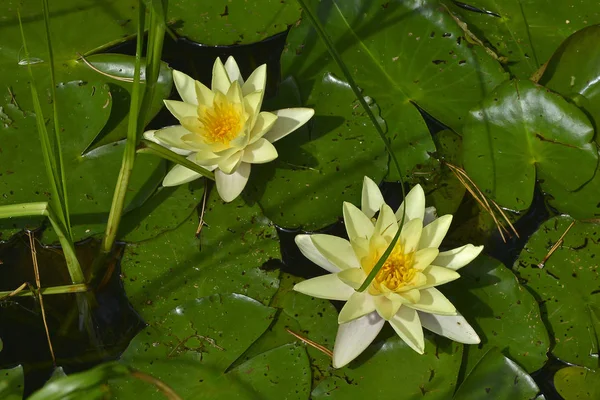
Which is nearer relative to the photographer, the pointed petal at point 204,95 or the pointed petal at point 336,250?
the pointed petal at point 336,250

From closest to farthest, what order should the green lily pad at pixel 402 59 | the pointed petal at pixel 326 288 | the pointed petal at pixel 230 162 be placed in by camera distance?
the pointed petal at pixel 326 288 < the pointed petal at pixel 230 162 < the green lily pad at pixel 402 59

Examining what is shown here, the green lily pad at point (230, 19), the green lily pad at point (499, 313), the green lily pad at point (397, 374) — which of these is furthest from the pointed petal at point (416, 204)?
the green lily pad at point (230, 19)

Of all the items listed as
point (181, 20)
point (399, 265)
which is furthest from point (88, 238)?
point (399, 265)

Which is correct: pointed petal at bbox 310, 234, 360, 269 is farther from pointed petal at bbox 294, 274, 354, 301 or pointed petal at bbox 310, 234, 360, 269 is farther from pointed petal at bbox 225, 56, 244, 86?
pointed petal at bbox 225, 56, 244, 86

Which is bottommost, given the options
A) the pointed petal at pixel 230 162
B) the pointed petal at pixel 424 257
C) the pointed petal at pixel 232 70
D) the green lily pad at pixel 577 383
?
the green lily pad at pixel 577 383

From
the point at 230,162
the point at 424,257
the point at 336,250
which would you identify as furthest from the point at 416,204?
the point at 230,162

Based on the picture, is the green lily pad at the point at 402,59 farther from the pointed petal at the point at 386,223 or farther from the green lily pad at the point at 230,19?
the pointed petal at the point at 386,223

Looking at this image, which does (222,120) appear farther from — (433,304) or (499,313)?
(499,313)
